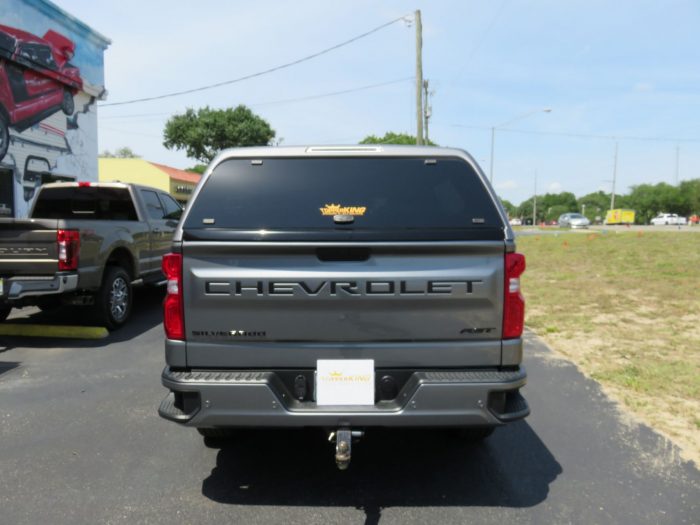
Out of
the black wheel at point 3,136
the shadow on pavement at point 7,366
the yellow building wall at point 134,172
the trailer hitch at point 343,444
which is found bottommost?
the shadow on pavement at point 7,366

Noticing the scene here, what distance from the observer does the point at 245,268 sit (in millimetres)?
2742

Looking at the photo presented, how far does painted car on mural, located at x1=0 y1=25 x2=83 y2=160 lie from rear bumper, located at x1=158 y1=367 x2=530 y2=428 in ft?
45.1

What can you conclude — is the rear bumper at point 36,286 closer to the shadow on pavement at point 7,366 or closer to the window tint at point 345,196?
the shadow on pavement at point 7,366

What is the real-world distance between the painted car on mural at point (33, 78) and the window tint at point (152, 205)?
7069 millimetres

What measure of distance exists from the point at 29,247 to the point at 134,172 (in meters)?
33.7

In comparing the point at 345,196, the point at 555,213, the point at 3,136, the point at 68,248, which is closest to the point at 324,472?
the point at 345,196

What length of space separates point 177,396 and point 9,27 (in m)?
14.4

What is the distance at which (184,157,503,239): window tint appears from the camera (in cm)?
288

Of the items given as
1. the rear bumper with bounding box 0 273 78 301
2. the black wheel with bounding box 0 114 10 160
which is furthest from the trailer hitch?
the black wheel with bounding box 0 114 10 160

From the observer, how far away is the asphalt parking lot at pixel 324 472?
2881 millimetres

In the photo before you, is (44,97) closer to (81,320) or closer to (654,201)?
(81,320)

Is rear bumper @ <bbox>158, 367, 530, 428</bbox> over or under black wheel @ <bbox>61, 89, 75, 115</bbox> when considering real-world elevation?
under

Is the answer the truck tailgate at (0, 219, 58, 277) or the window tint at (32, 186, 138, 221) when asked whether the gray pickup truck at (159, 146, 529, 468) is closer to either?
the truck tailgate at (0, 219, 58, 277)

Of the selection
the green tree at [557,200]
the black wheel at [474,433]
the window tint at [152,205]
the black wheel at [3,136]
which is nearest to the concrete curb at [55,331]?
the window tint at [152,205]
